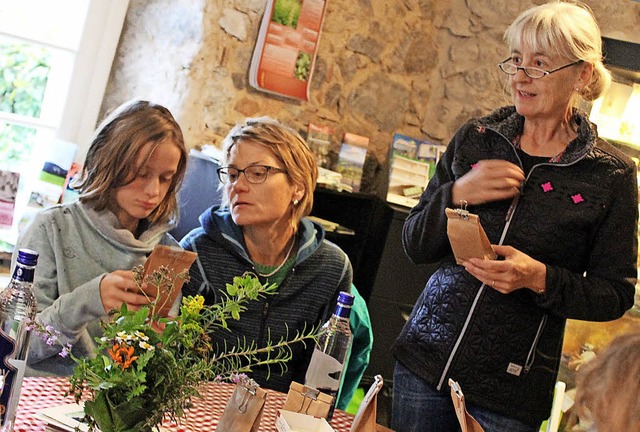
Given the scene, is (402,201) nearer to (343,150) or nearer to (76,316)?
(343,150)

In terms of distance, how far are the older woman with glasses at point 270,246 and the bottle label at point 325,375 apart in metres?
0.45

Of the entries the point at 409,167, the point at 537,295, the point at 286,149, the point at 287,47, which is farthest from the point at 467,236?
the point at 409,167

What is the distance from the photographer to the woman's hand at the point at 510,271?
6.67 feet

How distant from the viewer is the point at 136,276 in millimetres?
1439

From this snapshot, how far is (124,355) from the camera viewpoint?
4.19 feet

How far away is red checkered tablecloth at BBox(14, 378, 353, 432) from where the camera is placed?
4.96 feet

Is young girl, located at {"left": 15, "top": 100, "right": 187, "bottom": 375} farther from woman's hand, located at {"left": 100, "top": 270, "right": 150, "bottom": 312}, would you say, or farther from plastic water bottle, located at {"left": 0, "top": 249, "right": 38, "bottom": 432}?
plastic water bottle, located at {"left": 0, "top": 249, "right": 38, "bottom": 432}

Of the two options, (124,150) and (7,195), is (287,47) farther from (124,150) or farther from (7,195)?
(124,150)

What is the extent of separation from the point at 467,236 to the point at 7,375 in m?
1.03

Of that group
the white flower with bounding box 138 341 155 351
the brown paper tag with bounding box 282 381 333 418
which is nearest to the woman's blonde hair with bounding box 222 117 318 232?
the brown paper tag with bounding box 282 381 333 418

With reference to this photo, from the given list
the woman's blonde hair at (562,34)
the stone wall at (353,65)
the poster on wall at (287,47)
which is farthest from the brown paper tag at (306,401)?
the poster on wall at (287,47)

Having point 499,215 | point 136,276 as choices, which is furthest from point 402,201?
point 136,276

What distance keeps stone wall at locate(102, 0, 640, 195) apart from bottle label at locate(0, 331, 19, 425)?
266 cm

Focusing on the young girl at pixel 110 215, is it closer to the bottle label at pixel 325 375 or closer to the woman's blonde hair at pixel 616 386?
the bottle label at pixel 325 375
